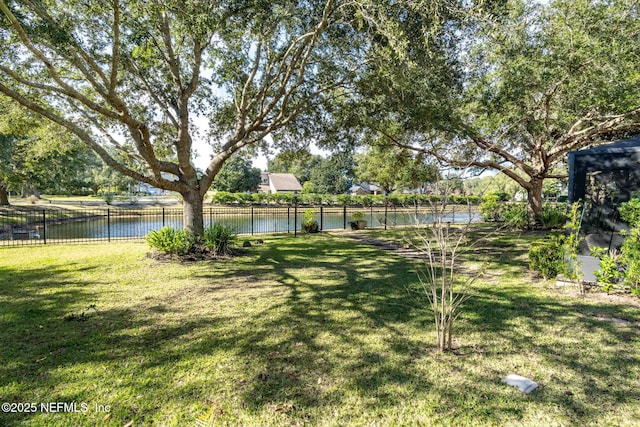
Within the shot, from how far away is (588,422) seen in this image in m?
2.16

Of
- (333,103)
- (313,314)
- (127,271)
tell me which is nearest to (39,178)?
(127,271)

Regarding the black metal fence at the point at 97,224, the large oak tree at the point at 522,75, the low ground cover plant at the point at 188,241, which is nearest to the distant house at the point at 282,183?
the black metal fence at the point at 97,224

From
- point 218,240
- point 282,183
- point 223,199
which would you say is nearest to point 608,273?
point 218,240

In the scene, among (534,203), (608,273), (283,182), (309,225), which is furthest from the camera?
(283,182)

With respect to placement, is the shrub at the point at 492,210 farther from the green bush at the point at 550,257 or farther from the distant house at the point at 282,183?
the distant house at the point at 282,183

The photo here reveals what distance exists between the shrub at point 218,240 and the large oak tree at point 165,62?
43 cm

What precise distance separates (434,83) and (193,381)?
7746 millimetres

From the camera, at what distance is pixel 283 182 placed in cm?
5203

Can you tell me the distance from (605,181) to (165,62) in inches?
389

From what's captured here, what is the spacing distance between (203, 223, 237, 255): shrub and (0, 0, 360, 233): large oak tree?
433 millimetres

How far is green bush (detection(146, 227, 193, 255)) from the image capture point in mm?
7309

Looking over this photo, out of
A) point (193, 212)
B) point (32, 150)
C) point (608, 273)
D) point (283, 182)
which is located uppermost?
point (283, 182)

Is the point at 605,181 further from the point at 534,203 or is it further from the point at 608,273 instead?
the point at 534,203

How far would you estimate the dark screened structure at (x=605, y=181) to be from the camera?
492 cm
